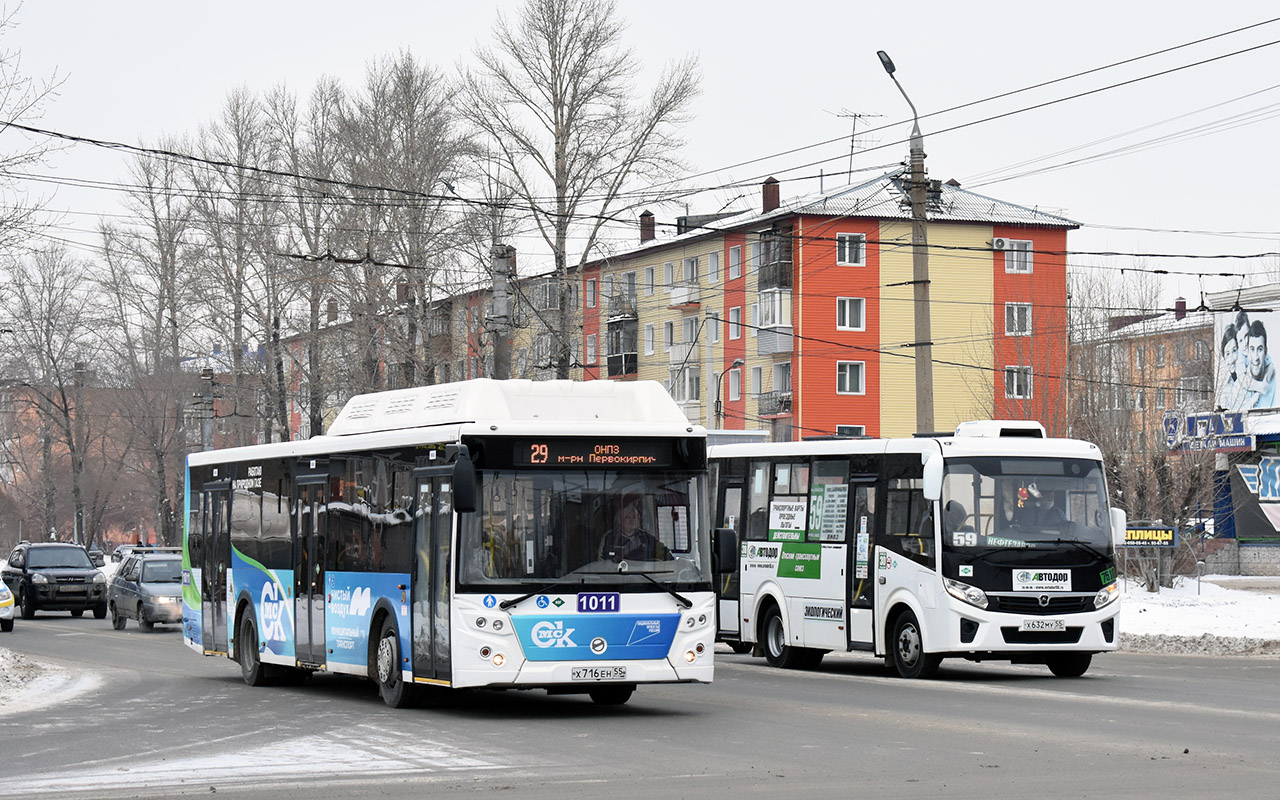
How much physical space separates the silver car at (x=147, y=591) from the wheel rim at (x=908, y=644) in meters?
18.9

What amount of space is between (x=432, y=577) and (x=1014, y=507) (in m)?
7.75

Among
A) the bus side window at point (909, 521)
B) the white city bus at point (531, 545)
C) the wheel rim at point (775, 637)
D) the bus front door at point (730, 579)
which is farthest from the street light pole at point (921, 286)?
the white city bus at point (531, 545)

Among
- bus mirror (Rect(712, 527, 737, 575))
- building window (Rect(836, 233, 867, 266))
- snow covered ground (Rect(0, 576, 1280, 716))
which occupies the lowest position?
snow covered ground (Rect(0, 576, 1280, 716))

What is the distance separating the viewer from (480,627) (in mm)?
15641

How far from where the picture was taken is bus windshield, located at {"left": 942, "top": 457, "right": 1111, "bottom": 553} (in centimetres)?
2088

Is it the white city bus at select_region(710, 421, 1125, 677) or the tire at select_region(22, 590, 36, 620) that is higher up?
the white city bus at select_region(710, 421, 1125, 677)

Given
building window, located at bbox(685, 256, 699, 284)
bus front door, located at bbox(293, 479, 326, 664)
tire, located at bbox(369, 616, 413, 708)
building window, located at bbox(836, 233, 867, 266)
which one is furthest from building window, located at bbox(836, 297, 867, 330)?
tire, located at bbox(369, 616, 413, 708)

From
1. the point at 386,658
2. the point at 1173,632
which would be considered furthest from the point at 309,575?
the point at 1173,632

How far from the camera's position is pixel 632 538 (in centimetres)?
1620

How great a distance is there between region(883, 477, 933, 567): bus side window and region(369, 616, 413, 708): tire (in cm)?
668

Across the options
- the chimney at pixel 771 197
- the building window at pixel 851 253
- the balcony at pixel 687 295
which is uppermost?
the chimney at pixel 771 197

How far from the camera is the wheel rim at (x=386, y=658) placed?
1727 cm

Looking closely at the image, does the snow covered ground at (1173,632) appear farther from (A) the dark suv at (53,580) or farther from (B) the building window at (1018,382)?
(B) the building window at (1018,382)

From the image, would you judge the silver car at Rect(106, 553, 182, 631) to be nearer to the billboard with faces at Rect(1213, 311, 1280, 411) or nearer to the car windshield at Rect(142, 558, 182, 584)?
the car windshield at Rect(142, 558, 182, 584)
